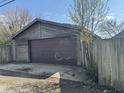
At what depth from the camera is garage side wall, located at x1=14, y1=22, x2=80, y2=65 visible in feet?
48.5

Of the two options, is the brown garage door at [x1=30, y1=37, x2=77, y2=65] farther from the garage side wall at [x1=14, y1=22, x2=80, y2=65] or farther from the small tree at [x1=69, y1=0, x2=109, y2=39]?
the small tree at [x1=69, y1=0, x2=109, y2=39]

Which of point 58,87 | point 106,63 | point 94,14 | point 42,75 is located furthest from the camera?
point 42,75

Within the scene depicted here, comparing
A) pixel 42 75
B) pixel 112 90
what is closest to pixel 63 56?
pixel 42 75

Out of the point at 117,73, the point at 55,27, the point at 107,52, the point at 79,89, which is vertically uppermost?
the point at 55,27

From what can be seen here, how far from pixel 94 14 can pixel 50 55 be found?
630cm

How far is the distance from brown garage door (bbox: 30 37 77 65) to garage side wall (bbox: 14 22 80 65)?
406 millimetres

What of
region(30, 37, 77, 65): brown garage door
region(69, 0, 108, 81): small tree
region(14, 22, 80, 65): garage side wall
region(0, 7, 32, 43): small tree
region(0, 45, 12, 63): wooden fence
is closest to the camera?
region(69, 0, 108, 81): small tree

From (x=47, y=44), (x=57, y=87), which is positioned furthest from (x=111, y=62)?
(x=47, y=44)

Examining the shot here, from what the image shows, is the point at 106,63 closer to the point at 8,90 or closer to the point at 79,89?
the point at 79,89

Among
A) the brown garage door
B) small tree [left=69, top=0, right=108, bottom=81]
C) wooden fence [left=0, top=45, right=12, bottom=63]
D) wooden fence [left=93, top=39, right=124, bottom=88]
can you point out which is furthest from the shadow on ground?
wooden fence [left=0, top=45, right=12, bottom=63]

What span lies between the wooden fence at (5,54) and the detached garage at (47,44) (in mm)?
571

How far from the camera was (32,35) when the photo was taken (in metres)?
16.7

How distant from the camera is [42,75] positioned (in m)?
10.8

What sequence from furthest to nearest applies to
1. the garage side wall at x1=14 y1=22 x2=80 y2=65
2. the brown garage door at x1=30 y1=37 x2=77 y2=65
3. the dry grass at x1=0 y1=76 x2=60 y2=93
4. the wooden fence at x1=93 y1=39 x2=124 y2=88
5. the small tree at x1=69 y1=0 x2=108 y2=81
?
the garage side wall at x1=14 y1=22 x2=80 y2=65
the brown garage door at x1=30 y1=37 x2=77 y2=65
the small tree at x1=69 y1=0 x2=108 y2=81
the dry grass at x1=0 y1=76 x2=60 y2=93
the wooden fence at x1=93 y1=39 x2=124 y2=88
